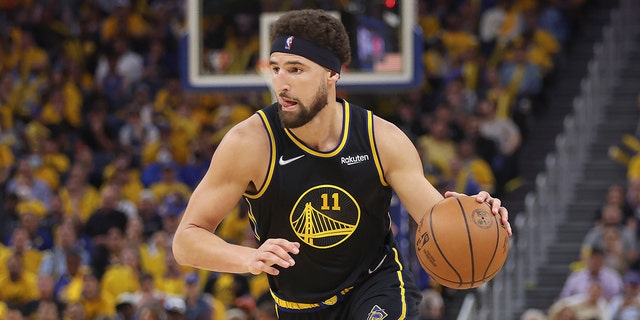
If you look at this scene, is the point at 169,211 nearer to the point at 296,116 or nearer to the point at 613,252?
the point at 613,252

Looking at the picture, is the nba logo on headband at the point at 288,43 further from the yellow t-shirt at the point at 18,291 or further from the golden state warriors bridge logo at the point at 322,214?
the yellow t-shirt at the point at 18,291

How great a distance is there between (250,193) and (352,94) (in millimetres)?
6650

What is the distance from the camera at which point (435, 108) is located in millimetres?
17188

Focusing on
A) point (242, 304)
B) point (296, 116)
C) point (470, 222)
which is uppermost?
point (296, 116)

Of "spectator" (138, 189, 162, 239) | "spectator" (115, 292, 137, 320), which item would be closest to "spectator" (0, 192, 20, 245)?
"spectator" (138, 189, 162, 239)

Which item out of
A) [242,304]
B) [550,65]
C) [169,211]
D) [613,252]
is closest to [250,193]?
[242,304]

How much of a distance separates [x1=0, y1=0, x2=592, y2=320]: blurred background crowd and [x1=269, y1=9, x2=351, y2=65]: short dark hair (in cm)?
505

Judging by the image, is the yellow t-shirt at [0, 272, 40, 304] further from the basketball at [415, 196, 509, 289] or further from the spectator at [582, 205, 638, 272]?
the basketball at [415, 196, 509, 289]

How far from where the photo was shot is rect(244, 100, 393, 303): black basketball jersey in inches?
242

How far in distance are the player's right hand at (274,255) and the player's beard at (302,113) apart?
2.68ft

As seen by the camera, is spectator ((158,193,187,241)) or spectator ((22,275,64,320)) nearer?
spectator ((22,275,64,320))

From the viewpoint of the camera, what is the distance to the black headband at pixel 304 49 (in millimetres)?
6047

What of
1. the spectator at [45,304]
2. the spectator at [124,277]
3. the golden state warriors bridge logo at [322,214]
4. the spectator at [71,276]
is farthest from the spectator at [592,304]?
the golden state warriors bridge logo at [322,214]

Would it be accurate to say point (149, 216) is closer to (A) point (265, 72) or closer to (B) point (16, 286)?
(B) point (16, 286)
